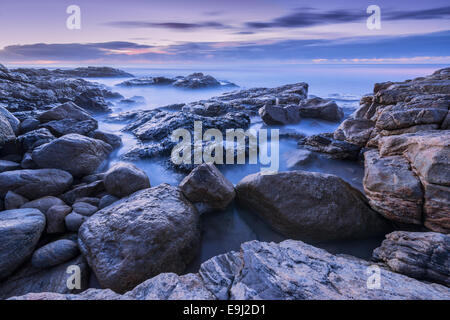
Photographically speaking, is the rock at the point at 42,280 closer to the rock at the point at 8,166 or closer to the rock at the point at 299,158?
the rock at the point at 8,166

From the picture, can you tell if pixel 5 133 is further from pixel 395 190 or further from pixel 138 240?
pixel 395 190

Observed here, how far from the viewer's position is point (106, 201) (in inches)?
159

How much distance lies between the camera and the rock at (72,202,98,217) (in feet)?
12.3

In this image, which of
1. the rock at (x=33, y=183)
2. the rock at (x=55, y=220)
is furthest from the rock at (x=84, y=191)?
the rock at (x=55, y=220)

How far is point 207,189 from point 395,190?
9.86 feet

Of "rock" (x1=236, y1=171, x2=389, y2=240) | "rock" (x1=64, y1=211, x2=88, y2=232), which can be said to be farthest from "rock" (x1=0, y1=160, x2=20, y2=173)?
"rock" (x1=236, y1=171, x2=389, y2=240)

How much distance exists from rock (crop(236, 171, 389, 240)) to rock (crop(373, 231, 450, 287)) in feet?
2.58

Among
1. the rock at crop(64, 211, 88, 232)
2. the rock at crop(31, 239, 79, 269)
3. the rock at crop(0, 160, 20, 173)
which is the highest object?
the rock at crop(0, 160, 20, 173)

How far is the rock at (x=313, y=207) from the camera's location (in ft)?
11.7

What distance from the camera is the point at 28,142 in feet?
17.7

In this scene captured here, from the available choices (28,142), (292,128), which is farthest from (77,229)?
(292,128)

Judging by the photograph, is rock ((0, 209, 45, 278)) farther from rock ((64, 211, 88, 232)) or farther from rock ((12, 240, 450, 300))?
rock ((12, 240, 450, 300))
